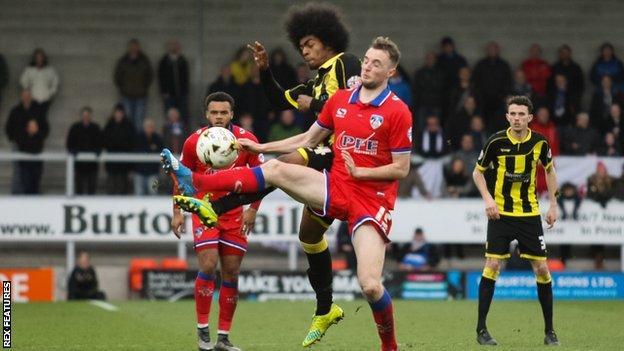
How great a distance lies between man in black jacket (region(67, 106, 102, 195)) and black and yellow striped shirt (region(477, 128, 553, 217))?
1129cm

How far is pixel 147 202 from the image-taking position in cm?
2328

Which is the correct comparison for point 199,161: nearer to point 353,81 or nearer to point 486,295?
point 353,81

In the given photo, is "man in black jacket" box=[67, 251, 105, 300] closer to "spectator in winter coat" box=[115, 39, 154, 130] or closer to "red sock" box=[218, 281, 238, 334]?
"spectator in winter coat" box=[115, 39, 154, 130]

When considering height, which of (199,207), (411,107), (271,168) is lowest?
(199,207)

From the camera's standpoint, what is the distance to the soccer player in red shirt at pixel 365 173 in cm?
1029

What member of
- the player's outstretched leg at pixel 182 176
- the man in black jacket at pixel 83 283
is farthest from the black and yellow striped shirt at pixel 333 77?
the man in black jacket at pixel 83 283

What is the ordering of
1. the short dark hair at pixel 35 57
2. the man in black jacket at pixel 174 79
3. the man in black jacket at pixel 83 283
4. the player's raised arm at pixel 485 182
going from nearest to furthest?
1. the player's raised arm at pixel 485 182
2. the man in black jacket at pixel 83 283
3. the short dark hair at pixel 35 57
4. the man in black jacket at pixel 174 79

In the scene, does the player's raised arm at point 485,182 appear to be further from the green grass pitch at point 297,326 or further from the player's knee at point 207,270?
the player's knee at point 207,270

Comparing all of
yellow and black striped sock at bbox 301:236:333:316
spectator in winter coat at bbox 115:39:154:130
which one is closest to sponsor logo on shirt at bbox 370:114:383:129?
yellow and black striped sock at bbox 301:236:333:316

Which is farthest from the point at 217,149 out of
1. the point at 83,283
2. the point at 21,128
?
the point at 21,128

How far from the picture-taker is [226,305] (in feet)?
39.4

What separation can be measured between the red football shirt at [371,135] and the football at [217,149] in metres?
0.84

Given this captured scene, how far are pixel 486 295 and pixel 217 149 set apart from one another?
3972 mm

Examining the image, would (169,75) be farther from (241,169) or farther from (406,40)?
(241,169)
